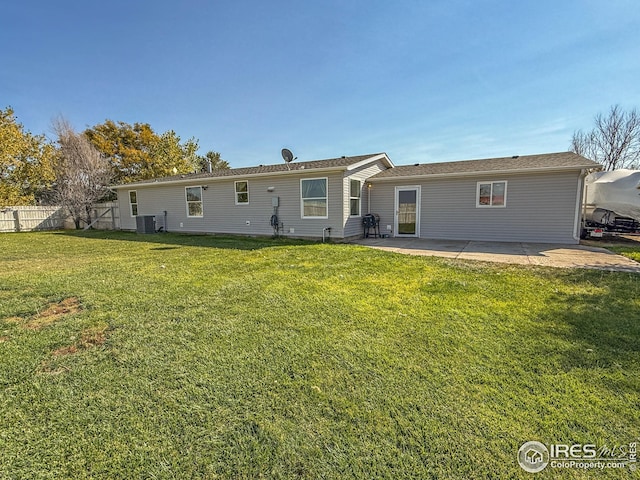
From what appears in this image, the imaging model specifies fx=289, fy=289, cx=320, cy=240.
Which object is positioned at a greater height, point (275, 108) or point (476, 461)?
point (275, 108)

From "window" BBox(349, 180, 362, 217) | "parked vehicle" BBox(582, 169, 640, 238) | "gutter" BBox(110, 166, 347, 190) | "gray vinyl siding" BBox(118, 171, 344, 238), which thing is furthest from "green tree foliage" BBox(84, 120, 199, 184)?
"parked vehicle" BBox(582, 169, 640, 238)

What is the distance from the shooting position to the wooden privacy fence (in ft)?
54.5

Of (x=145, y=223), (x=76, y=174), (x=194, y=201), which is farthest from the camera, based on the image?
(x=76, y=174)

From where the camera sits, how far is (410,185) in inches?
424

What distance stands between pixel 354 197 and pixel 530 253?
18.1ft

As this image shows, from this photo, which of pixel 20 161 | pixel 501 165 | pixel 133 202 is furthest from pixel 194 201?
pixel 501 165

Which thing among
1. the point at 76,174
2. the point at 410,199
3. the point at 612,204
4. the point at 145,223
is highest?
the point at 76,174

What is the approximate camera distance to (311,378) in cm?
225

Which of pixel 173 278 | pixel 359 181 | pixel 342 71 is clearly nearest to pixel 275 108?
pixel 342 71

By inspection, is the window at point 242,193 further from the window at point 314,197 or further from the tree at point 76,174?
the tree at point 76,174

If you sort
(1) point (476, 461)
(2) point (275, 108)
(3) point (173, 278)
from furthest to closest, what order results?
(2) point (275, 108)
(3) point (173, 278)
(1) point (476, 461)

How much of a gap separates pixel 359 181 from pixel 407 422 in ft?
31.6

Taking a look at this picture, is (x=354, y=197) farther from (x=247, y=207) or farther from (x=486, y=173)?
(x=247, y=207)

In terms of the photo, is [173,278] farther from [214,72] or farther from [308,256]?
[214,72]
